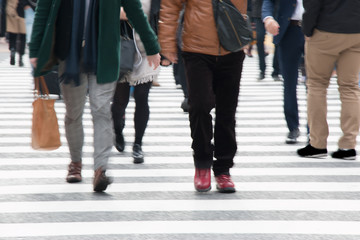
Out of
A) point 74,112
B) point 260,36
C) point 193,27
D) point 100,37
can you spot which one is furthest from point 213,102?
point 260,36

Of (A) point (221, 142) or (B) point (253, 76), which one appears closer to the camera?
(A) point (221, 142)

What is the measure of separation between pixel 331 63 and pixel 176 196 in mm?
2096

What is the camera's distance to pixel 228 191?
5430 mm

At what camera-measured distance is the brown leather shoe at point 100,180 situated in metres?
5.27

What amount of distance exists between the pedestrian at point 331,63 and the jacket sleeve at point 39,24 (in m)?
2.41

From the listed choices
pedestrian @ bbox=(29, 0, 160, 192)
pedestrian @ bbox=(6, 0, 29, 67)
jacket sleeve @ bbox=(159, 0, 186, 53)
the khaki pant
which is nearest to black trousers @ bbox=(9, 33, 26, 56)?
pedestrian @ bbox=(6, 0, 29, 67)

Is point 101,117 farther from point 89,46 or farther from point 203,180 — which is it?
point 203,180

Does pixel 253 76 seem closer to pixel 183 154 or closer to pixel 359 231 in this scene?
pixel 183 154

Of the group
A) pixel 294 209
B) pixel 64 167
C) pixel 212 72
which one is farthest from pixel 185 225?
pixel 64 167

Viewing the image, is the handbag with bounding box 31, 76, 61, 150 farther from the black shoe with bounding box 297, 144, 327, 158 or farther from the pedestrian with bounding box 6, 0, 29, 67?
the pedestrian with bounding box 6, 0, 29, 67

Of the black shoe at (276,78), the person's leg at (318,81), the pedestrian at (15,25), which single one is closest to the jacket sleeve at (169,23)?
the person's leg at (318,81)

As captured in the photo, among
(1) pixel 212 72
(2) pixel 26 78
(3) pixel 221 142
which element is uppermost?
(1) pixel 212 72

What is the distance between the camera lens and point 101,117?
17.2 ft

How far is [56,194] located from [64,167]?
94 centimetres
